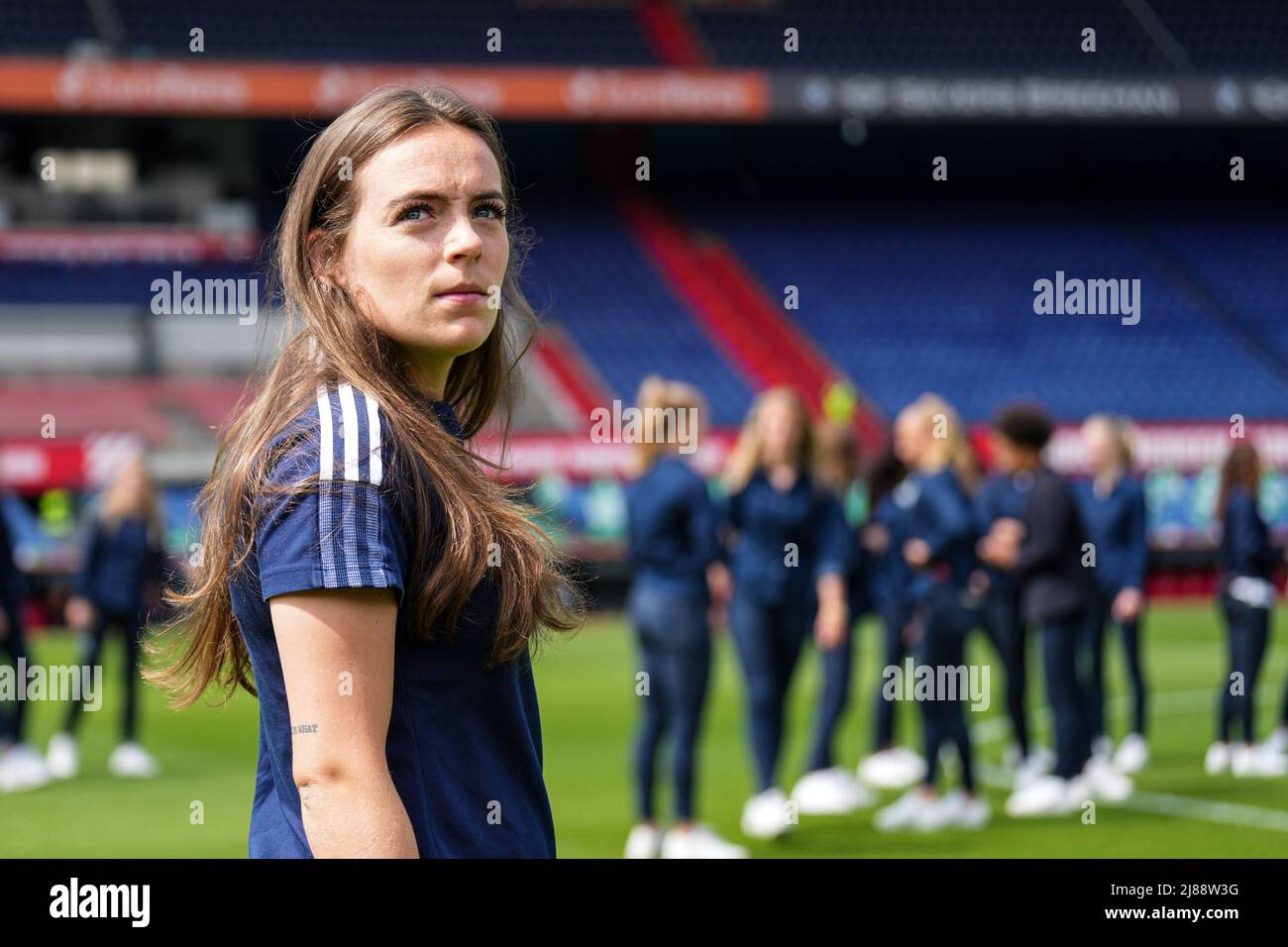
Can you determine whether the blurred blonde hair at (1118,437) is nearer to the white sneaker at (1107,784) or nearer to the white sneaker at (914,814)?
the white sneaker at (1107,784)

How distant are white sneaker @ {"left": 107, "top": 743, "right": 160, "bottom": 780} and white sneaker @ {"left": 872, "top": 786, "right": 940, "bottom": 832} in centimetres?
467

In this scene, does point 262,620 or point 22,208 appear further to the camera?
point 22,208

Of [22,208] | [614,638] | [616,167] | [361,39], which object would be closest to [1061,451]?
[614,638]

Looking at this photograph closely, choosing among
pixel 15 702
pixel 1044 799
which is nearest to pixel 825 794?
pixel 1044 799

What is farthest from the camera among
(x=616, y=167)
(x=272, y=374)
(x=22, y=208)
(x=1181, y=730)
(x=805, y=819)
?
(x=616, y=167)

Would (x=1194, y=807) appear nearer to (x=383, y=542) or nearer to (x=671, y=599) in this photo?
(x=671, y=599)

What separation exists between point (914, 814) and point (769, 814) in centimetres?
89

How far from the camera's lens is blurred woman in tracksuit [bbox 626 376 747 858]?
7316 mm

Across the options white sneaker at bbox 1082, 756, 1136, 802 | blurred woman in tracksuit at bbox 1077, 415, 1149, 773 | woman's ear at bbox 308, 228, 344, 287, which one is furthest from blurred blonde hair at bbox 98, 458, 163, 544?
woman's ear at bbox 308, 228, 344, 287

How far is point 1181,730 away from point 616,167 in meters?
19.5

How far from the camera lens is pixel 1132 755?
9.88m

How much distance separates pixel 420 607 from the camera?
1806 millimetres
